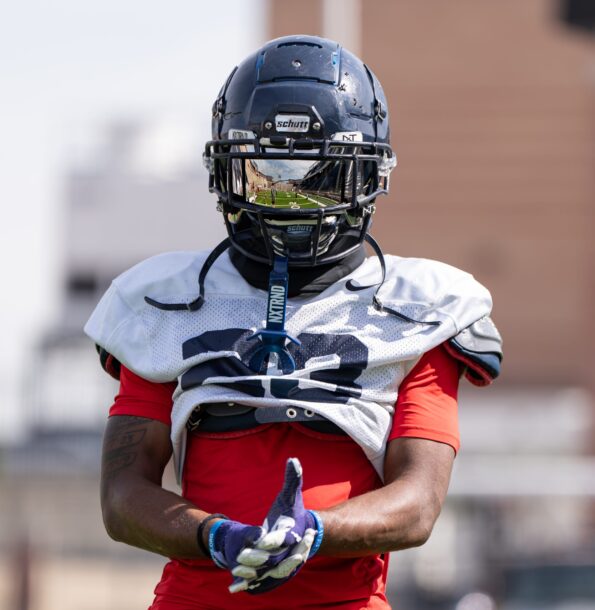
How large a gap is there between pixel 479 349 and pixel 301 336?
383mm

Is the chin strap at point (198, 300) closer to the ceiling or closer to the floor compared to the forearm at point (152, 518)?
closer to the ceiling

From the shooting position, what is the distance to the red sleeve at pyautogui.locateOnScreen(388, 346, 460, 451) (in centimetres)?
303

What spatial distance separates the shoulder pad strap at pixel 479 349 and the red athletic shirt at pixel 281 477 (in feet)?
0.14

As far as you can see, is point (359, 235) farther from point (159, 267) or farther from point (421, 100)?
point (421, 100)

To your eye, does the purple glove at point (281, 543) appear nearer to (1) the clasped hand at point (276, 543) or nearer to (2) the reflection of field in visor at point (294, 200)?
(1) the clasped hand at point (276, 543)

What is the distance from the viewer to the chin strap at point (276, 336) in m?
3.03

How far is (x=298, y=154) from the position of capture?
306cm

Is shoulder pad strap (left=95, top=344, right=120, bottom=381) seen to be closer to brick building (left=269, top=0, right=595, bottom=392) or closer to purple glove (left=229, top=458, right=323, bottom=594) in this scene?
purple glove (left=229, top=458, right=323, bottom=594)

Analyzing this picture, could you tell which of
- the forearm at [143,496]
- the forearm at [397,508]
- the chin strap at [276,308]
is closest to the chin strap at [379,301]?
the chin strap at [276,308]

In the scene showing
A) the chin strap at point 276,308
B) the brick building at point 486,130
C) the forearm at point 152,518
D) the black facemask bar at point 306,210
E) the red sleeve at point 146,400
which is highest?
the black facemask bar at point 306,210

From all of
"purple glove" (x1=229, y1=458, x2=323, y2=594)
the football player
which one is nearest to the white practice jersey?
the football player

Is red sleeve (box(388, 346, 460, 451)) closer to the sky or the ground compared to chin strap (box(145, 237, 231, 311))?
closer to the ground

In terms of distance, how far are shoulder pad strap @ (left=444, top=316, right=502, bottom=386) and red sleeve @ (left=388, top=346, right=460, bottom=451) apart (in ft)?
0.12

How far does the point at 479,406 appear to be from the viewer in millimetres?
32219
